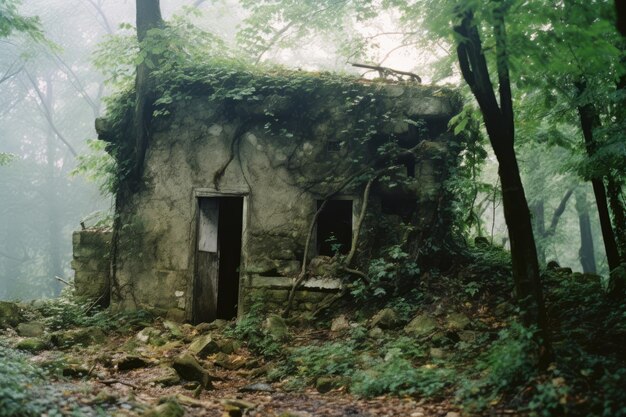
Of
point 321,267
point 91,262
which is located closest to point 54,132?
point 91,262

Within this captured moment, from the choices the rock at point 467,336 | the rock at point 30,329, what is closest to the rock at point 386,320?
the rock at point 467,336

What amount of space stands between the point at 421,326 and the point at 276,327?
1.97 metres

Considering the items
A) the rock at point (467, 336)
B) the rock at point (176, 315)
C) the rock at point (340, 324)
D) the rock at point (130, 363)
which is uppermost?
the rock at point (467, 336)

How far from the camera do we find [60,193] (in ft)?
99.1

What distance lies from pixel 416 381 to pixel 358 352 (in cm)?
126

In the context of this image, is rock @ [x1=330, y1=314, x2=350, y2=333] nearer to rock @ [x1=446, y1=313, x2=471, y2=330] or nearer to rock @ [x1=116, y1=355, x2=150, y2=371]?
rock @ [x1=446, y1=313, x2=471, y2=330]

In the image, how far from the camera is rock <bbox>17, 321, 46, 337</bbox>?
6703mm

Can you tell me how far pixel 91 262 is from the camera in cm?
Answer: 860

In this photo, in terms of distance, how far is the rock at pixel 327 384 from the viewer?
4.42 metres

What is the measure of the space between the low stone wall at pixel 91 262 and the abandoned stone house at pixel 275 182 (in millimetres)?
893

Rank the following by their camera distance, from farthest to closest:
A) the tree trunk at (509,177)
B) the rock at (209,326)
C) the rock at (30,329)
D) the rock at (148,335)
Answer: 1. the rock at (209,326)
2. the rock at (30,329)
3. the rock at (148,335)
4. the tree trunk at (509,177)

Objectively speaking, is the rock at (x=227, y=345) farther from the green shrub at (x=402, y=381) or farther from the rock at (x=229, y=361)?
the green shrub at (x=402, y=381)

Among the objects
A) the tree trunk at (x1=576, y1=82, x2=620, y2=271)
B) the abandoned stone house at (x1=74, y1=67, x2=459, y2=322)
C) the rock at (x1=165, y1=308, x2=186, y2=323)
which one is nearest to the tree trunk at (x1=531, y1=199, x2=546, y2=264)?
the abandoned stone house at (x1=74, y1=67, x2=459, y2=322)

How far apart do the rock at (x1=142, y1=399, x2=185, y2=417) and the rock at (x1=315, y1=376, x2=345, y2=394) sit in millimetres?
1420
